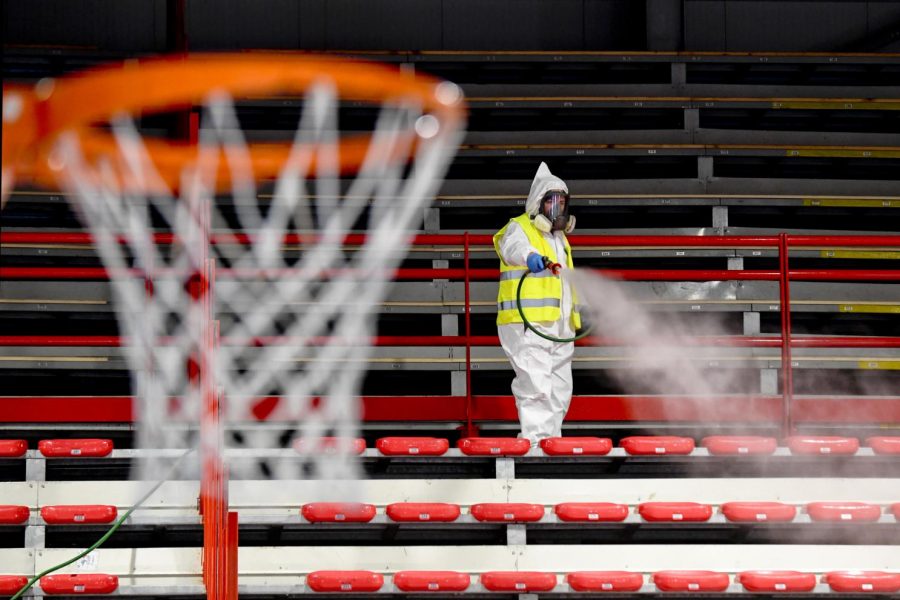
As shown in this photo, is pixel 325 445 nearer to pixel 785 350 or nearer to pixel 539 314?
pixel 539 314

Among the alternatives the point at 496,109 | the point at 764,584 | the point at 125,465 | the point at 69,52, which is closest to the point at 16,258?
the point at 69,52

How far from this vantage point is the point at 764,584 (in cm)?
485

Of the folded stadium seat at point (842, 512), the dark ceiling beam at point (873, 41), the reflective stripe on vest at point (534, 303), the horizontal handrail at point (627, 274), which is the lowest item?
the folded stadium seat at point (842, 512)

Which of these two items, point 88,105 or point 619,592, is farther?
point 619,592

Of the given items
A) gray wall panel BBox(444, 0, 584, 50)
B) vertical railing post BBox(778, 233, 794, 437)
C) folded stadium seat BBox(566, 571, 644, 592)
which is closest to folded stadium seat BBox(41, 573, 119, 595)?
folded stadium seat BBox(566, 571, 644, 592)

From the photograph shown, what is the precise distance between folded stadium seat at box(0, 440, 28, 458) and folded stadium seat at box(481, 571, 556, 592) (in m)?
2.23

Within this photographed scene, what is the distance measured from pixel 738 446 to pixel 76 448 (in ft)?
10.3

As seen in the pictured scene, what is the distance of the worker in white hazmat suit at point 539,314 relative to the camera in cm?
552

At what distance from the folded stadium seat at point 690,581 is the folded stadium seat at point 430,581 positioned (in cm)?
85

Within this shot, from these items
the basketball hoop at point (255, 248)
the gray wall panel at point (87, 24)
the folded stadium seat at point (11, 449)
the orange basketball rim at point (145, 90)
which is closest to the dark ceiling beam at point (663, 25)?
the basketball hoop at point (255, 248)

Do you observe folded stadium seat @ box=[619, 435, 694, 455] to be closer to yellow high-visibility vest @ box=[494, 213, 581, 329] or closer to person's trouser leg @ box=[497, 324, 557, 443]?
person's trouser leg @ box=[497, 324, 557, 443]

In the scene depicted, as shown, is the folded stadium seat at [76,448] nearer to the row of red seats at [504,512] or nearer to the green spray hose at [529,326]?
the row of red seats at [504,512]

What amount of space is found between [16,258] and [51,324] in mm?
518

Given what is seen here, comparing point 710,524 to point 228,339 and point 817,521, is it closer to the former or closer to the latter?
point 817,521
